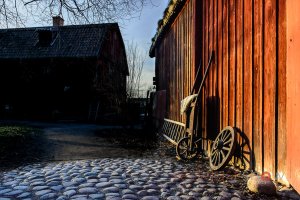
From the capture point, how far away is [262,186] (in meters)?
3.82

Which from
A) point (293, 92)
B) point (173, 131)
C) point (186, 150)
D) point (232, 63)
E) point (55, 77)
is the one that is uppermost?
point (55, 77)

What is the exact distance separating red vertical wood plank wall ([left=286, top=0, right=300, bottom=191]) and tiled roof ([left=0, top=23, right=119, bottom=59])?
17478 millimetres

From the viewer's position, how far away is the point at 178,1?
892cm

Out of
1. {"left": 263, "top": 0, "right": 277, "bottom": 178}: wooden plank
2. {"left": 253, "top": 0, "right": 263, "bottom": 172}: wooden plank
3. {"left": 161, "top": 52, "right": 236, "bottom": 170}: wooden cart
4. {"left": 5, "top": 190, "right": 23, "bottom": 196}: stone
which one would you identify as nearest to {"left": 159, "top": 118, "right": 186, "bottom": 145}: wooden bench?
{"left": 161, "top": 52, "right": 236, "bottom": 170}: wooden cart

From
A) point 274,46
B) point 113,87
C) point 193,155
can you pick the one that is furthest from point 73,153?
point 113,87

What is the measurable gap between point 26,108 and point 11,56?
3.68 meters

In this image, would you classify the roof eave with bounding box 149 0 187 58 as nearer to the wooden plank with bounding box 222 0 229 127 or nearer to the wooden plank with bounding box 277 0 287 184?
the wooden plank with bounding box 222 0 229 127

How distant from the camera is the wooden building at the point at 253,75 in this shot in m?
3.64

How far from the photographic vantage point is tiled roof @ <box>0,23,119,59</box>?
2102cm

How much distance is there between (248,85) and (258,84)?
0.36m

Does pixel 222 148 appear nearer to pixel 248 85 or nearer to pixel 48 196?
pixel 248 85

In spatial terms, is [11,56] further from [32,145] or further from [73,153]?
[73,153]

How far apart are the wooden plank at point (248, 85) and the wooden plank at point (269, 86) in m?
0.47

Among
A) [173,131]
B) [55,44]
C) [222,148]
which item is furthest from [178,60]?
[55,44]
